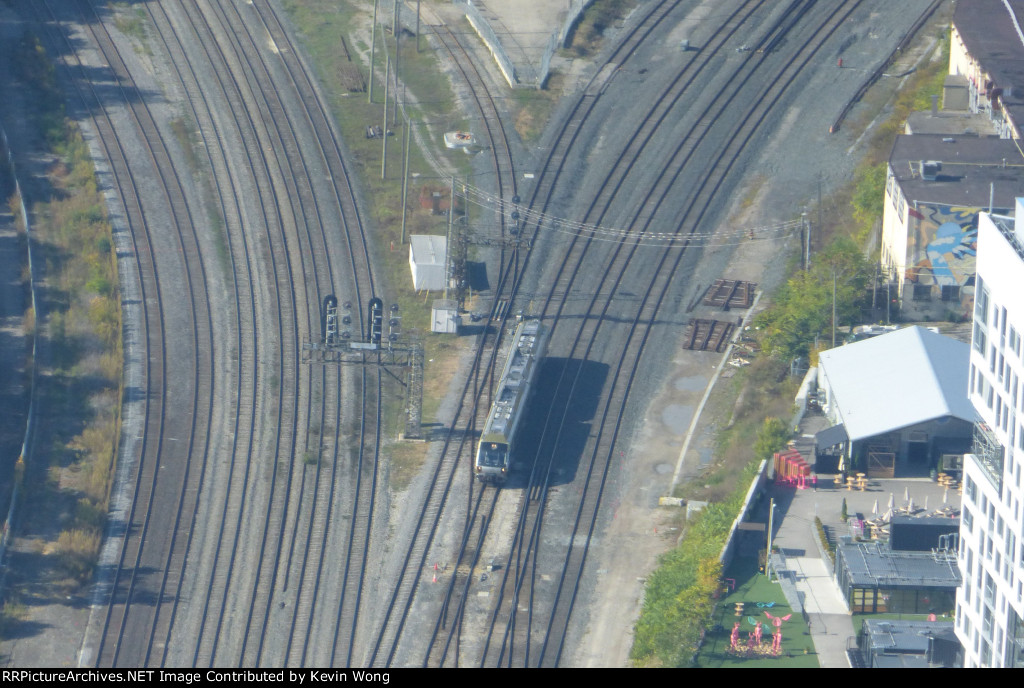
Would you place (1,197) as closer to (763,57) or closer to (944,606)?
(763,57)

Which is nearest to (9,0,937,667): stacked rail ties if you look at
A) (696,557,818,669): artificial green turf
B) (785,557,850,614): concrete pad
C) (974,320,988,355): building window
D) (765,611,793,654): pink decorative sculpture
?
(696,557,818,669): artificial green turf

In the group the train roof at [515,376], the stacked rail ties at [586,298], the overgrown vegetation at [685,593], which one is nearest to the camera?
the overgrown vegetation at [685,593]

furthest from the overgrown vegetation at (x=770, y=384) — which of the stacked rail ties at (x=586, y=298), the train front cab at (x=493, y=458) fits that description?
the train front cab at (x=493, y=458)

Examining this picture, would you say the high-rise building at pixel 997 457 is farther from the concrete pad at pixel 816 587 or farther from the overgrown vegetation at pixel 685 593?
the overgrown vegetation at pixel 685 593

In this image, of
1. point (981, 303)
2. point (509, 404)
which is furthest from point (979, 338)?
point (509, 404)

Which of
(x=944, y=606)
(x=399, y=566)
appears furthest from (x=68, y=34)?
(x=944, y=606)

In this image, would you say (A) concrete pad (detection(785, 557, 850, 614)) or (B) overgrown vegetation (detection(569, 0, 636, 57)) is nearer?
(A) concrete pad (detection(785, 557, 850, 614))

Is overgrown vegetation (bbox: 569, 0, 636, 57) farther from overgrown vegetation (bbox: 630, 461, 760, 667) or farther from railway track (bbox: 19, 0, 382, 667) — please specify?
overgrown vegetation (bbox: 630, 461, 760, 667)
